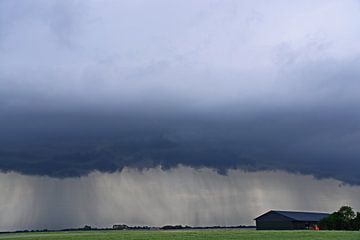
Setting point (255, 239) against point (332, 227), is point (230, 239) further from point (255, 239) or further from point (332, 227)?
point (332, 227)

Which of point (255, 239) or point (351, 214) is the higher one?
point (351, 214)

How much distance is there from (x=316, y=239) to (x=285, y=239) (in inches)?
214

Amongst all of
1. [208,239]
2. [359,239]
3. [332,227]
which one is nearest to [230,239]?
[208,239]

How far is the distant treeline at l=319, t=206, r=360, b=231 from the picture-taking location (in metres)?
178

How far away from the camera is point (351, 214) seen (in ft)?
592

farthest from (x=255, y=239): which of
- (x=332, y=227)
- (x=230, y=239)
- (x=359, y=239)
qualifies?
(x=332, y=227)

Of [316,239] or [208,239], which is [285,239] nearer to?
[316,239]

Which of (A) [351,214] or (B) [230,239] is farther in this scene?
(A) [351,214]

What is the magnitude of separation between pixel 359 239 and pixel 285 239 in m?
11.9

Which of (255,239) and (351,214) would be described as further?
(351,214)

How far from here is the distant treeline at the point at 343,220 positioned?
582ft

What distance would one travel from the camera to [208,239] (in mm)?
95938

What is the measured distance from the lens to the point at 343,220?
179750 millimetres

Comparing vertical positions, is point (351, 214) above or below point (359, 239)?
above
